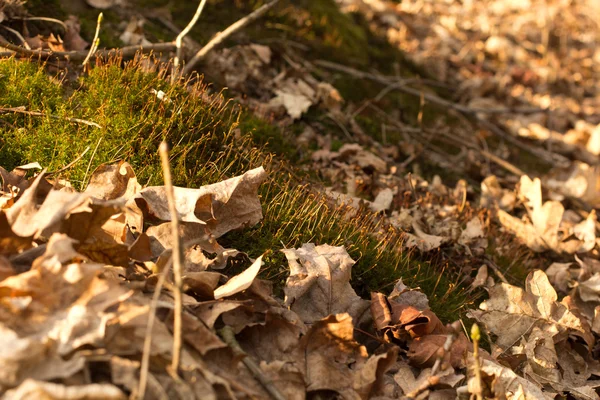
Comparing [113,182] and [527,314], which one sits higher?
[113,182]

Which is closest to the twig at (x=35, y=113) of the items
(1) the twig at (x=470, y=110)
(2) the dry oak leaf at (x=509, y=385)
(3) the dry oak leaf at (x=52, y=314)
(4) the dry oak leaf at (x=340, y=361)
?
(3) the dry oak leaf at (x=52, y=314)

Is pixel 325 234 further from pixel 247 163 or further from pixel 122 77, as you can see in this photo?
pixel 122 77

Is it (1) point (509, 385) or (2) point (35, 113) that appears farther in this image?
(2) point (35, 113)

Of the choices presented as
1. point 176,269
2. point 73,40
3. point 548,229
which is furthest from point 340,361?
point 73,40

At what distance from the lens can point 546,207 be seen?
452 centimetres

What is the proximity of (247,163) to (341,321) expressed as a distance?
1.66 metres

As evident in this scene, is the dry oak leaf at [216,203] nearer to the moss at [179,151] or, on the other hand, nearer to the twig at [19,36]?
the moss at [179,151]

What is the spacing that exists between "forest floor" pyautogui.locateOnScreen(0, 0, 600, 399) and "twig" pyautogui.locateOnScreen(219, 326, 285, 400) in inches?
0.5

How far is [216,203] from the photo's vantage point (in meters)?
2.90

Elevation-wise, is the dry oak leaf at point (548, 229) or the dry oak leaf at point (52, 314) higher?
the dry oak leaf at point (52, 314)

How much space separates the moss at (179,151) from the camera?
316cm

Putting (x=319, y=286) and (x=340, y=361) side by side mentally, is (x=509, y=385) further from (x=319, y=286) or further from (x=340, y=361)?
(x=319, y=286)

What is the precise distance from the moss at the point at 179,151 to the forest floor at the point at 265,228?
0.02 meters

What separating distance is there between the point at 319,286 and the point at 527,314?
4.37 ft
